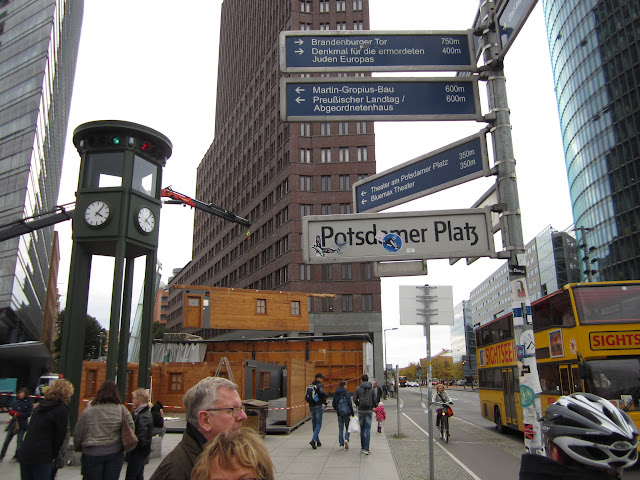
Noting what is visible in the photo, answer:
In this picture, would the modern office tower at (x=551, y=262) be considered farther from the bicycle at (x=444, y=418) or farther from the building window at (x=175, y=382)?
the bicycle at (x=444, y=418)

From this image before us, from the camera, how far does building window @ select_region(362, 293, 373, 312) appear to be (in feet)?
169

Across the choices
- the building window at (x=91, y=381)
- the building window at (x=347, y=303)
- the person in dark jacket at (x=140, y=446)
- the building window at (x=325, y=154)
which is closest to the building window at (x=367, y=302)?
the building window at (x=347, y=303)

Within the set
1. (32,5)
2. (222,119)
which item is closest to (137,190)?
(32,5)

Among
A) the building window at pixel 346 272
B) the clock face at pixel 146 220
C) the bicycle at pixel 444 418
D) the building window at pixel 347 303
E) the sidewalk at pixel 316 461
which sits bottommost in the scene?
the sidewalk at pixel 316 461

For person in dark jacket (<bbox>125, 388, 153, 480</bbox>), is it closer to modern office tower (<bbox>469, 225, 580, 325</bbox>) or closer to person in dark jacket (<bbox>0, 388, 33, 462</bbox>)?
person in dark jacket (<bbox>0, 388, 33, 462</bbox>)

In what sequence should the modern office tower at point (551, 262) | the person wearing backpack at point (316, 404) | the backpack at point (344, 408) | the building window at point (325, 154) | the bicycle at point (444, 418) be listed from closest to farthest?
the backpack at point (344, 408)
the person wearing backpack at point (316, 404)
the bicycle at point (444, 418)
the building window at point (325, 154)
the modern office tower at point (551, 262)

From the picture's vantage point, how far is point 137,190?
472 inches

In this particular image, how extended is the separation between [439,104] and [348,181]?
50.7 metres

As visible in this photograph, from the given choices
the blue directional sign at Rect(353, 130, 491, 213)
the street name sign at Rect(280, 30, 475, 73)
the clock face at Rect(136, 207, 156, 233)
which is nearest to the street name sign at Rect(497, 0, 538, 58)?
the street name sign at Rect(280, 30, 475, 73)

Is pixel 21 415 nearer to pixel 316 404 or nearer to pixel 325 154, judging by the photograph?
pixel 316 404

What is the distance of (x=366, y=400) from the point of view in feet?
39.1

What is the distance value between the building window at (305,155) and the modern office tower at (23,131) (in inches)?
1049

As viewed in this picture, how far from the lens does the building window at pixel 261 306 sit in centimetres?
3556

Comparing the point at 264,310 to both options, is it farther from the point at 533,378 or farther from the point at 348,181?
the point at 533,378
